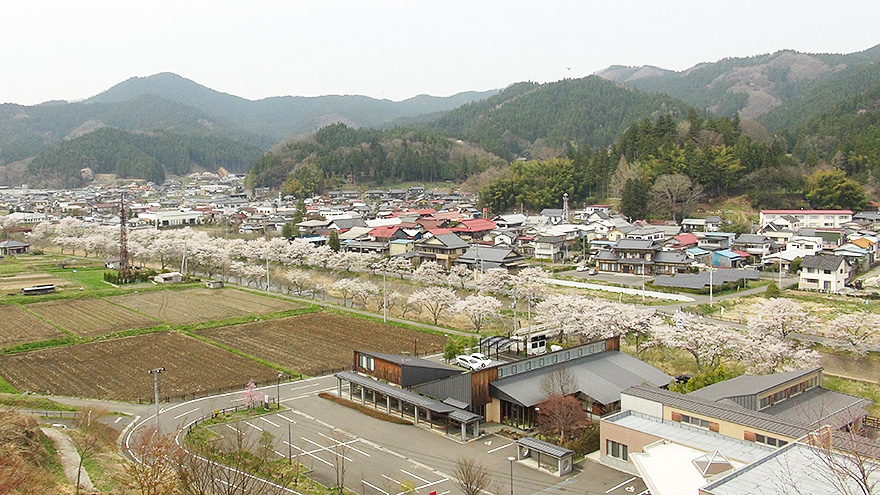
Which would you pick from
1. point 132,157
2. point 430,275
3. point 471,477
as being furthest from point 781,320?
point 132,157

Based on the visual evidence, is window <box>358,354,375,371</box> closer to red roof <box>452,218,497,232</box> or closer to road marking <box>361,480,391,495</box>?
road marking <box>361,480,391,495</box>

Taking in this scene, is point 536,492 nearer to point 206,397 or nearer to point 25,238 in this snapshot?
point 206,397

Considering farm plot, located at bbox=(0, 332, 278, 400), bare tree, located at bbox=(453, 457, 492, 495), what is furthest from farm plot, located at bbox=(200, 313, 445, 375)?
bare tree, located at bbox=(453, 457, 492, 495)

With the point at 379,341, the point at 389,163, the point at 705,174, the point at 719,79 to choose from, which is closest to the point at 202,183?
the point at 389,163

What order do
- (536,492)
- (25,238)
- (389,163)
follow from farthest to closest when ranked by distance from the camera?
(389,163) → (25,238) → (536,492)

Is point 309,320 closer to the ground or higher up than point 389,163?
closer to the ground

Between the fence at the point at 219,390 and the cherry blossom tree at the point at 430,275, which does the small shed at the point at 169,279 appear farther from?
the fence at the point at 219,390
